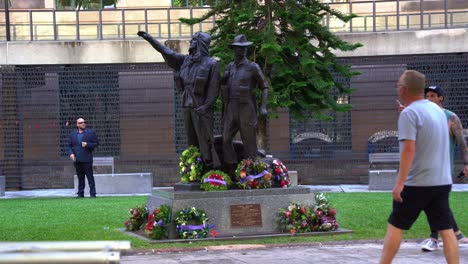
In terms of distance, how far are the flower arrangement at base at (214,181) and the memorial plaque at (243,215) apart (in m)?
0.34

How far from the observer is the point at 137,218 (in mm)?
13148

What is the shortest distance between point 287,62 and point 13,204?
292 inches

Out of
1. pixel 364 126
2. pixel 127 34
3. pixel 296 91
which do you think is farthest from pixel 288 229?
pixel 127 34

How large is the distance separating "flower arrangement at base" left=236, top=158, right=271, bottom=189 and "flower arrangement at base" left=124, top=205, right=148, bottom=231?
1623 millimetres

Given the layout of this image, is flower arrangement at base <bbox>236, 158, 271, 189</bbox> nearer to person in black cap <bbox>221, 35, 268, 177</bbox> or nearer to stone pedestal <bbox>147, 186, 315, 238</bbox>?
stone pedestal <bbox>147, 186, 315, 238</bbox>

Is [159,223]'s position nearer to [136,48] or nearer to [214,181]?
[214,181]

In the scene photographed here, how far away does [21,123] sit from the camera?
2666 cm

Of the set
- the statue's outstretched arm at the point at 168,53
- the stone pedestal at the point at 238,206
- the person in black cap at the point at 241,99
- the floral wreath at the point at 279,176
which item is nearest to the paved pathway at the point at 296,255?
the stone pedestal at the point at 238,206

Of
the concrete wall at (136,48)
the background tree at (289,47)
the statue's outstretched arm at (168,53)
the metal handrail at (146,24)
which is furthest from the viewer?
the metal handrail at (146,24)

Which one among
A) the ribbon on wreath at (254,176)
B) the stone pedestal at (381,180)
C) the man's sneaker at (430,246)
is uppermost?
the ribbon on wreath at (254,176)

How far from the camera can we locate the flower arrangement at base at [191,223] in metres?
11.9

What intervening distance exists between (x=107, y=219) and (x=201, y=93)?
11.7ft

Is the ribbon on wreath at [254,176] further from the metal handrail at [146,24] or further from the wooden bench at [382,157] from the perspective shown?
the metal handrail at [146,24]

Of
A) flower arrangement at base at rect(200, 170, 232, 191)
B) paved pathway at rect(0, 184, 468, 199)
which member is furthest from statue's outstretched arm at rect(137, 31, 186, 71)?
paved pathway at rect(0, 184, 468, 199)
